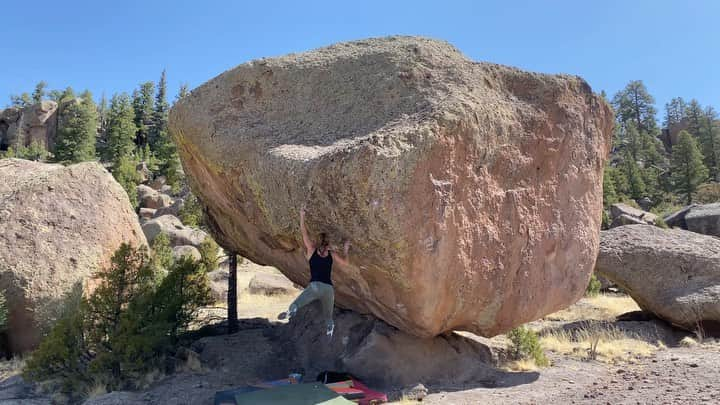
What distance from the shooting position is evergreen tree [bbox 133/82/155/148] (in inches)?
2200

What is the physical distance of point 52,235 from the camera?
9.12m

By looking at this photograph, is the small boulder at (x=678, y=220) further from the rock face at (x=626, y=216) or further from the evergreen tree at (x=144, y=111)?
the evergreen tree at (x=144, y=111)

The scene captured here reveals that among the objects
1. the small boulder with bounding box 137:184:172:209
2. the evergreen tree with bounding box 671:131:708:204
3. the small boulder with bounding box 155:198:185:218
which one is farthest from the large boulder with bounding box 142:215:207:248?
the evergreen tree with bounding box 671:131:708:204

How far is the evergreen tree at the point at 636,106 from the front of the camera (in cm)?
6135

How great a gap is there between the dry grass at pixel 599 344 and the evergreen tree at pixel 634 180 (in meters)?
34.9

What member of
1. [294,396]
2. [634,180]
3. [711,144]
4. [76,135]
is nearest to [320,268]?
[294,396]

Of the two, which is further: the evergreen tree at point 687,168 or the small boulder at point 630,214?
the evergreen tree at point 687,168

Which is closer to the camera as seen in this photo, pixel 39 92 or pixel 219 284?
pixel 219 284

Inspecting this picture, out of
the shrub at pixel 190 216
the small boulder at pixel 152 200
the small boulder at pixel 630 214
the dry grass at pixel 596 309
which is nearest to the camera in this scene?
the dry grass at pixel 596 309

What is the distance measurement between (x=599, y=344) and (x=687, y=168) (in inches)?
1498

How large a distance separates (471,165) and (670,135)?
215ft

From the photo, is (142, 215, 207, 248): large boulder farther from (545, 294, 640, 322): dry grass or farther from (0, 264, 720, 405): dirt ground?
(545, 294, 640, 322): dry grass

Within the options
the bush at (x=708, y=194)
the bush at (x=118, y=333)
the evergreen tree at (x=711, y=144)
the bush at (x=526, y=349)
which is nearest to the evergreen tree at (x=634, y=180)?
the bush at (x=708, y=194)

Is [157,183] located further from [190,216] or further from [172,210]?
[190,216]
